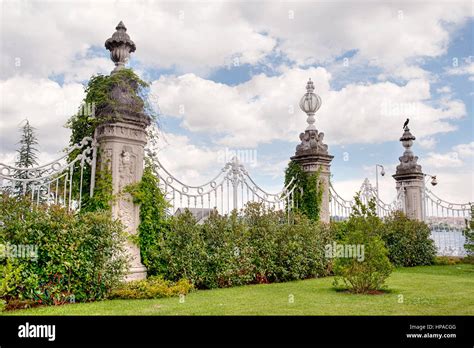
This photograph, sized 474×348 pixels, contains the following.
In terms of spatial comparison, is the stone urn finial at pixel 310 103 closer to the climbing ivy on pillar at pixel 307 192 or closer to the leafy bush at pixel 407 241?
the climbing ivy on pillar at pixel 307 192

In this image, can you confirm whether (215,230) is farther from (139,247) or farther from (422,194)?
(422,194)

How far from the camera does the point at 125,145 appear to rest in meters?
8.46

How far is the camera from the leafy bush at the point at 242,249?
28.7 ft

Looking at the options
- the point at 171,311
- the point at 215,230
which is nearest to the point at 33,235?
the point at 171,311

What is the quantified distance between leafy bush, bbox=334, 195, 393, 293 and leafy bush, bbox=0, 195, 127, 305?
389cm

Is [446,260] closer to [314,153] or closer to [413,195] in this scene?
[413,195]

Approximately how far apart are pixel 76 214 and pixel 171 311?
2.54 meters

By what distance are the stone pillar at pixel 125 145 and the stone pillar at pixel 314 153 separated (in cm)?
501

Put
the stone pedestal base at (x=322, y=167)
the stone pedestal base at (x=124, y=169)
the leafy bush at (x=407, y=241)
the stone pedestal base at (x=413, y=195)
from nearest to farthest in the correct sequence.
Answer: the stone pedestal base at (x=124, y=169), the stone pedestal base at (x=322, y=167), the leafy bush at (x=407, y=241), the stone pedestal base at (x=413, y=195)

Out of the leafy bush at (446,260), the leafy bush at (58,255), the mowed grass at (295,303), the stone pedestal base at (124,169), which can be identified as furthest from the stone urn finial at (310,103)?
the leafy bush at (58,255)

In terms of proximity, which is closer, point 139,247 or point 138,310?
point 138,310

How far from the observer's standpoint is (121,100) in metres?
8.46

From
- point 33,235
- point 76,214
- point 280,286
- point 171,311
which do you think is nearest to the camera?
point 171,311

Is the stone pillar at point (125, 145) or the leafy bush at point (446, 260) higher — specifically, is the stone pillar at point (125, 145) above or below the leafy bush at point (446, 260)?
above
